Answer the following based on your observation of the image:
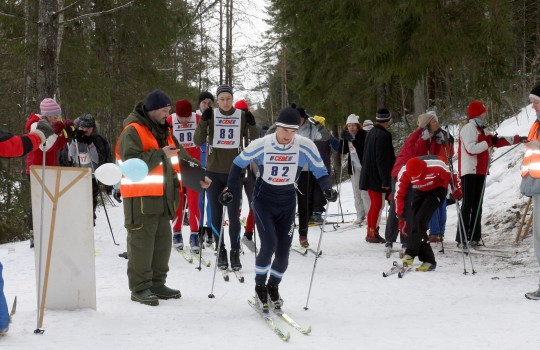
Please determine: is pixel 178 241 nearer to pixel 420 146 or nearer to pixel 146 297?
pixel 146 297

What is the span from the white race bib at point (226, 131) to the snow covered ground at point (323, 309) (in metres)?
1.69

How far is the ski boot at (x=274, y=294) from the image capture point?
18.7 ft

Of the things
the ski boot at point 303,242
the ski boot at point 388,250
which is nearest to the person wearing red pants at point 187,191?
the ski boot at point 303,242

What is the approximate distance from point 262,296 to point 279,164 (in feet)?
4.18

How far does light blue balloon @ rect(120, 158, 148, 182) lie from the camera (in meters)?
5.20

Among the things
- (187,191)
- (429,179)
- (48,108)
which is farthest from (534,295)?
(48,108)

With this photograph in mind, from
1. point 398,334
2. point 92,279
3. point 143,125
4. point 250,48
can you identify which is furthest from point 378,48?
point 250,48

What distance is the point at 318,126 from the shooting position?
10289mm

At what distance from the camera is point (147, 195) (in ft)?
18.9

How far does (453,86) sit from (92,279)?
15697 millimetres

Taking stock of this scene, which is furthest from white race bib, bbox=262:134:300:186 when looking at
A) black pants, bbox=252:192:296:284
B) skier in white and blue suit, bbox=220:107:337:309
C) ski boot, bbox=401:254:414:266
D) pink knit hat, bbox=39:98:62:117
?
pink knit hat, bbox=39:98:62:117

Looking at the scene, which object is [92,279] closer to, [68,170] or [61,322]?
[61,322]

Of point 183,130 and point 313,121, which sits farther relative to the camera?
point 313,121

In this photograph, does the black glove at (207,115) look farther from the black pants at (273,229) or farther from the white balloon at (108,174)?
the white balloon at (108,174)
